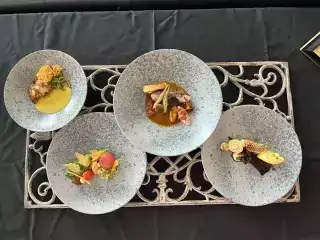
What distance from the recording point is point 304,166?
1.32 m

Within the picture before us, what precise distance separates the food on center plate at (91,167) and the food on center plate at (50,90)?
156mm

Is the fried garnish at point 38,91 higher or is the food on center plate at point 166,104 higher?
the fried garnish at point 38,91

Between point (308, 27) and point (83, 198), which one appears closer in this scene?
point (83, 198)

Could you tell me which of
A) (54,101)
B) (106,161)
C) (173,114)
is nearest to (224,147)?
(173,114)

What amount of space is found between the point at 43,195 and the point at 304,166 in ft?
2.21

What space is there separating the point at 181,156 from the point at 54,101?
363 millimetres

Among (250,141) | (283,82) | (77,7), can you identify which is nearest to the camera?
(250,141)

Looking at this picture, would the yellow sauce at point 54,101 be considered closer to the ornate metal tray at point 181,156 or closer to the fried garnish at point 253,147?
the ornate metal tray at point 181,156

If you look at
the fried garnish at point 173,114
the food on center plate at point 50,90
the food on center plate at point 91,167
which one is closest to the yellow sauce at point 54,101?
the food on center plate at point 50,90

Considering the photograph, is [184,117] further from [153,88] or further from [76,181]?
[76,181]

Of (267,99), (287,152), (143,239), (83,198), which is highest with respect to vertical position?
(267,99)

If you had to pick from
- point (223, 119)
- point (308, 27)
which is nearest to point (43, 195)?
point (223, 119)

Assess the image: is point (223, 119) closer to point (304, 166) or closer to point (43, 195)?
point (304, 166)

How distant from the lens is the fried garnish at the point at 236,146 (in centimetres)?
125
